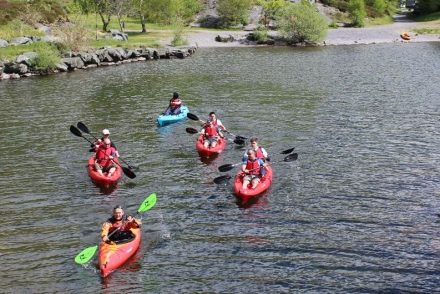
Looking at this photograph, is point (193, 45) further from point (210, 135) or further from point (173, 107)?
point (210, 135)

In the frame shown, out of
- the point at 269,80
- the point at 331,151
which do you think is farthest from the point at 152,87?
the point at 331,151

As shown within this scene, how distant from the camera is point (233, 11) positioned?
91.3 m

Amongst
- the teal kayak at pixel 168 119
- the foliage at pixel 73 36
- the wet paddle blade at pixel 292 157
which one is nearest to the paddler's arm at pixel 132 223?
the wet paddle blade at pixel 292 157

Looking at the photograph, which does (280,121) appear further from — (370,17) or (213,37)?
(370,17)

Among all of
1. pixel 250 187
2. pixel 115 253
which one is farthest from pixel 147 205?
pixel 250 187

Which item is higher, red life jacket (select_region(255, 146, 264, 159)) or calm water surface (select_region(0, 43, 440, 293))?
red life jacket (select_region(255, 146, 264, 159))

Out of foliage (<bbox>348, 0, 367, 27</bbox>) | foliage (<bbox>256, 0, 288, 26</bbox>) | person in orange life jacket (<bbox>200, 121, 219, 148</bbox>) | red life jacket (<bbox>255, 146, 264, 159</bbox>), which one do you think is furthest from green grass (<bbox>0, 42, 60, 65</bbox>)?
foliage (<bbox>348, 0, 367, 27</bbox>)

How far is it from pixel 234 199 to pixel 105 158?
6052 millimetres

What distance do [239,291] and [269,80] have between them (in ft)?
111

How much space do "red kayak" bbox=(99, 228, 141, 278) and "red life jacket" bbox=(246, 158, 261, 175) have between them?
20.8 ft

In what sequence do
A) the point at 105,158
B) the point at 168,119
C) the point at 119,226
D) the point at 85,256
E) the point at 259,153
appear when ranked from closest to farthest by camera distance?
the point at 85,256 < the point at 119,226 < the point at 259,153 < the point at 105,158 < the point at 168,119

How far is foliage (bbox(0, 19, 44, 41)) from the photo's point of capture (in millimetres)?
60847

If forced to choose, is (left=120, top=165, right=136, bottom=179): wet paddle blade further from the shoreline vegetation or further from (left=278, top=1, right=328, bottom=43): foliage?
(left=278, top=1, right=328, bottom=43): foliage

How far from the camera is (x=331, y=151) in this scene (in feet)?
81.9
